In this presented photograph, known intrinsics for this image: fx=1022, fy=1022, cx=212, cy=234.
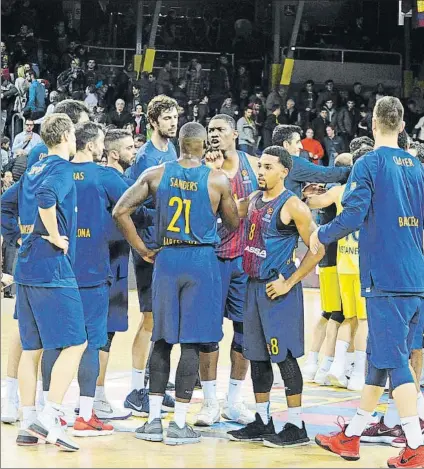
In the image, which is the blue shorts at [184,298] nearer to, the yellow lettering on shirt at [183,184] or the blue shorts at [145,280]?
the yellow lettering on shirt at [183,184]

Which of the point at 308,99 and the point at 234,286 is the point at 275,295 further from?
the point at 308,99

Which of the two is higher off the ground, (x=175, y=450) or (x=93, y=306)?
(x=93, y=306)

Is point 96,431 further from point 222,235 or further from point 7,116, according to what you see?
point 7,116

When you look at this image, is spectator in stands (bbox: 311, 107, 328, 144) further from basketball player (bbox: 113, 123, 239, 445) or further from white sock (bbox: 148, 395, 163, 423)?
white sock (bbox: 148, 395, 163, 423)

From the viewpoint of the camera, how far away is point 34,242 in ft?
21.5

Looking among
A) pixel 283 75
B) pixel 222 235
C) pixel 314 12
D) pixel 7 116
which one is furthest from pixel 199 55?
pixel 222 235

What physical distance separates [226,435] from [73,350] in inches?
53.4

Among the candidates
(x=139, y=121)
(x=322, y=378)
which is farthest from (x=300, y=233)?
(x=139, y=121)

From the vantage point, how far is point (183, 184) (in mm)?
6809

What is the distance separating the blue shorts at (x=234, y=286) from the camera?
25.3 feet

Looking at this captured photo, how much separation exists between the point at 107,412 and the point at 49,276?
1.58m

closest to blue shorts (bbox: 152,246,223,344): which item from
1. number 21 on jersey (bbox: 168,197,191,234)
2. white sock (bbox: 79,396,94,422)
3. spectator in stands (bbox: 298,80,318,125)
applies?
number 21 on jersey (bbox: 168,197,191,234)

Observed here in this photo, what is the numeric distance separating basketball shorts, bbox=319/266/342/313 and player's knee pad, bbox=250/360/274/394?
2692 millimetres

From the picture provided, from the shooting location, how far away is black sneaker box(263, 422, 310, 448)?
6789 mm
